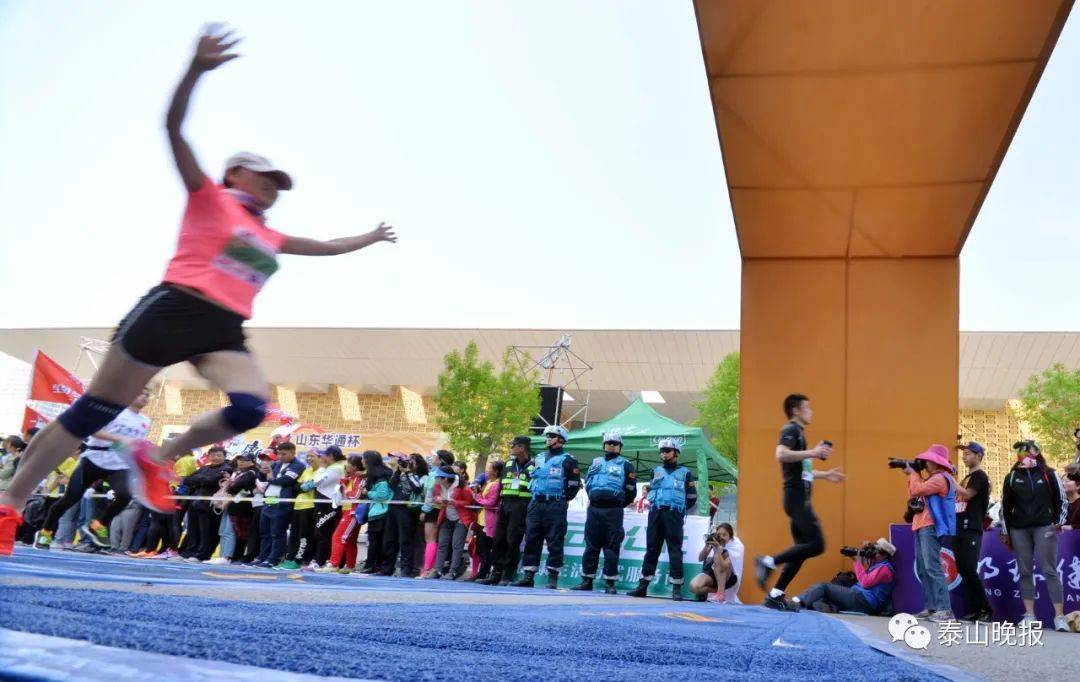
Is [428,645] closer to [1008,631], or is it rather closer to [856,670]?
[856,670]

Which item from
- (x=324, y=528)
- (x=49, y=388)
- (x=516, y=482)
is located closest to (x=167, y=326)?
(x=516, y=482)

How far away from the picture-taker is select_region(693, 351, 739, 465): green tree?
32875 mm

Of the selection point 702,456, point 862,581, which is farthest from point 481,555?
point 702,456

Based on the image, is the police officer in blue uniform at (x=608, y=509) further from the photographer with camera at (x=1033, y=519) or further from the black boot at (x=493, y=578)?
the photographer with camera at (x=1033, y=519)

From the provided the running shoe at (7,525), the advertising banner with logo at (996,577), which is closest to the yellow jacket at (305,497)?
the advertising banner with logo at (996,577)

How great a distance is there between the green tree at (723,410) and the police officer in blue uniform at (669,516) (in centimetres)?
2432

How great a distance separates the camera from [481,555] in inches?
384

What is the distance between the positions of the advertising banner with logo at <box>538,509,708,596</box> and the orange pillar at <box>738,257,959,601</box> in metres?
0.57

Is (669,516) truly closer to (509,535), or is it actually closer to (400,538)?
(509,535)

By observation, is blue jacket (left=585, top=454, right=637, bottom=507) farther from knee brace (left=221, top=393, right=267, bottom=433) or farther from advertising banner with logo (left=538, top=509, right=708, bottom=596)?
knee brace (left=221, top=393, right=267, bottom=433)

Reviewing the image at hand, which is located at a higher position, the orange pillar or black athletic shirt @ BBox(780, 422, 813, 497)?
the orange pillar

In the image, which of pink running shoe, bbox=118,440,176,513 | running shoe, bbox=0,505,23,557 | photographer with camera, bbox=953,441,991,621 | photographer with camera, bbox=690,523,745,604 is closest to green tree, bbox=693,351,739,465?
photographer with camera, bbox=690,523,745,604

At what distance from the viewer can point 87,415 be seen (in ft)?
7.89

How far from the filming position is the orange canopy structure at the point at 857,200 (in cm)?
570
